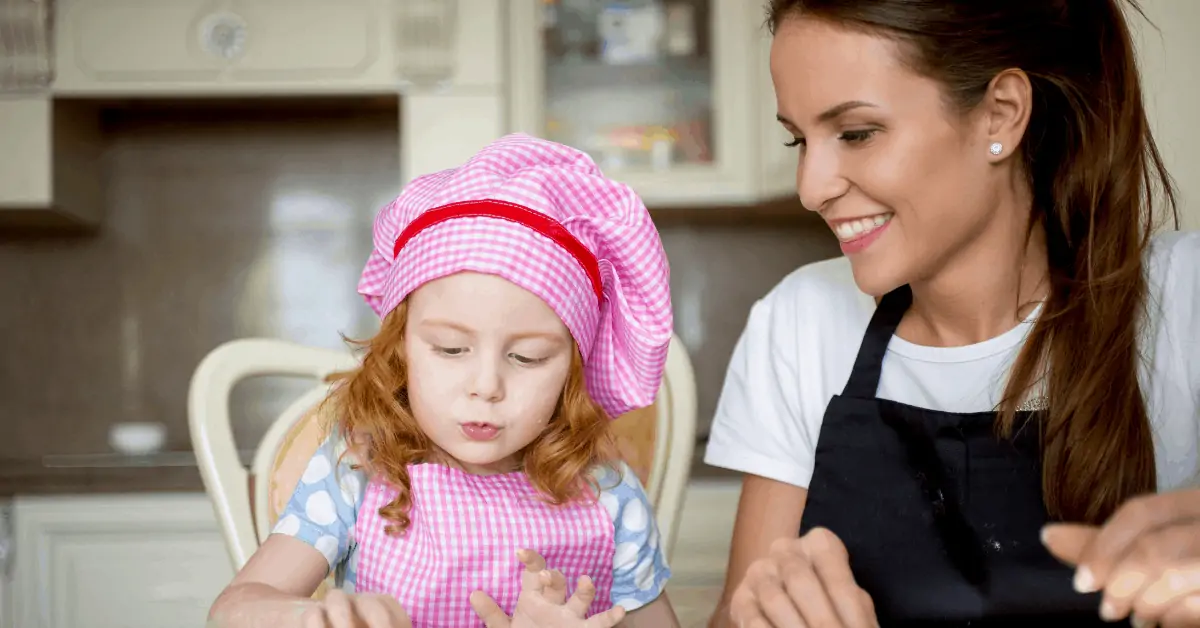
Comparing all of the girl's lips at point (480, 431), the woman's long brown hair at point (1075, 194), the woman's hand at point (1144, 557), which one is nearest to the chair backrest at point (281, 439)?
the girl's lips at point (480, 431)

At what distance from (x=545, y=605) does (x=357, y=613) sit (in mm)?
138

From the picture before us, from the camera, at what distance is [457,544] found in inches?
39.2

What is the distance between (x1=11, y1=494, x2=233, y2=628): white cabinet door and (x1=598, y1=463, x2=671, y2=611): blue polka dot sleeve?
157 cm

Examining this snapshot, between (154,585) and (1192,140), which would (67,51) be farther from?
(1192,140)

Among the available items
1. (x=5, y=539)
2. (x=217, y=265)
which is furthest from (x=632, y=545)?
(x=217, y=265)

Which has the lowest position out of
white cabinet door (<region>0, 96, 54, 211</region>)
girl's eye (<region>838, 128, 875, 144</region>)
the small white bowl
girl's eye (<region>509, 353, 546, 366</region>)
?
the small white bowl

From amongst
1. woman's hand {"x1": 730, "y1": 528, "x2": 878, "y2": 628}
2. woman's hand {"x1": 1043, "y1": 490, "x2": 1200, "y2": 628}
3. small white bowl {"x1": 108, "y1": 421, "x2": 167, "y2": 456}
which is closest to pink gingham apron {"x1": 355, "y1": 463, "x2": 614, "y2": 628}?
woman's hand {"x1": 730, "y1": 528, "x2": 878, "y2": 628}

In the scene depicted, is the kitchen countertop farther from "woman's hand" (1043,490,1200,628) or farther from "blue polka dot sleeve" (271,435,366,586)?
"woman's hand" (1043,490,1200,628)

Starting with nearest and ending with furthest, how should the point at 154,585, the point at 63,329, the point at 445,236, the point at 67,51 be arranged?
the point at 445,236
the point at 154,585
the point at 67,51
the point at 63,329

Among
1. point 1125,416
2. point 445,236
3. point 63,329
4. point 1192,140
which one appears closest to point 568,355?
point 445,236

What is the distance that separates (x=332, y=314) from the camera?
9.80ft

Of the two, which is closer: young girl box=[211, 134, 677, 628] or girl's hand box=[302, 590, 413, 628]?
girl's hand box=[302, 590, 413, 628]

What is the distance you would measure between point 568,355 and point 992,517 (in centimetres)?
42

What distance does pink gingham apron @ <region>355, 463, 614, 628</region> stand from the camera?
99 centimetres
